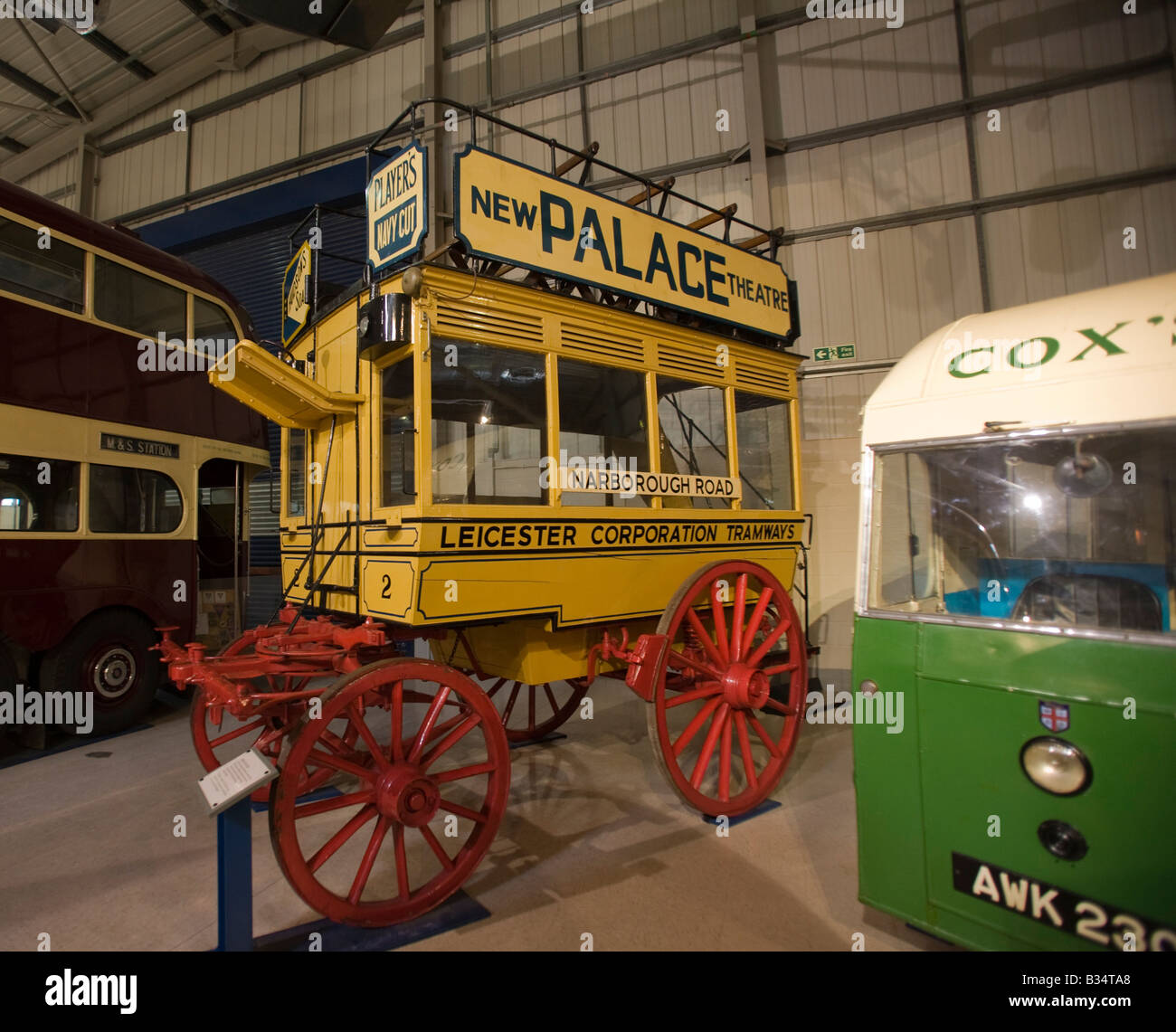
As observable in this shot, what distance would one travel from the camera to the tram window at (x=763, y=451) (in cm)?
441

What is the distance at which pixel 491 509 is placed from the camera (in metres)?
3.05

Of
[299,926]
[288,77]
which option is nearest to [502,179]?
[299,926]

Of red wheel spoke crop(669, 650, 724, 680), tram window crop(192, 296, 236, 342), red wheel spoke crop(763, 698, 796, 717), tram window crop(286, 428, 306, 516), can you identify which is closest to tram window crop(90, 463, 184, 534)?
tram window crop(192, 296, 236, 342)

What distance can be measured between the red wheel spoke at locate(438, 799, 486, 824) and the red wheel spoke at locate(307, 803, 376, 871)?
29 cm

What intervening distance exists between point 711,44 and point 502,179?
689cm

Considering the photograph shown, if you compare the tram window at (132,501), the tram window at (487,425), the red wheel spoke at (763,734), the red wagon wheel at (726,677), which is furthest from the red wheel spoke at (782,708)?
the tram window at (132,501)

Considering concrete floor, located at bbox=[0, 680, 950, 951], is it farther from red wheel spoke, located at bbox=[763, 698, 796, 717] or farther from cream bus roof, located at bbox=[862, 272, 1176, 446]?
cream bus roof, located at bbox=[862, 272, 1176, 446]

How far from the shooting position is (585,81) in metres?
8.91

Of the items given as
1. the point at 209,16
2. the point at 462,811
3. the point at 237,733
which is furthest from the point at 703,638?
the point at 209,16

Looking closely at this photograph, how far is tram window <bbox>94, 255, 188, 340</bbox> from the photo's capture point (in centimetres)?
580

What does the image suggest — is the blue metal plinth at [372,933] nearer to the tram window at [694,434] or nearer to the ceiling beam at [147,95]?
the tram window at [694,434]

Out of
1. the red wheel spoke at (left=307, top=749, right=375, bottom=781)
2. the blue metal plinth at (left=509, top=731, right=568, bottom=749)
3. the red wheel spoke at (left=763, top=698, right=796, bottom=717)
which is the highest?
the red wheel spoke at (left=307, top=749, right=375, bottom=781)

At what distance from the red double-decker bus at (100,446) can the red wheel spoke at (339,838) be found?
4.35m

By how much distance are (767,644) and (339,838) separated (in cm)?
264
